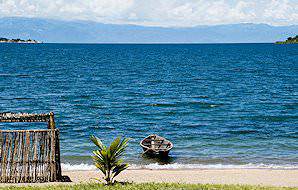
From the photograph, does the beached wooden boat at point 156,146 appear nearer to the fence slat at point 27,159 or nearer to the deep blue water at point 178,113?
the deep blue water at point 178,113

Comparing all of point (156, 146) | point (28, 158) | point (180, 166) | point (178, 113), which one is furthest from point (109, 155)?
point (178, 113)

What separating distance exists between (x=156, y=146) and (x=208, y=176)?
24.0ft

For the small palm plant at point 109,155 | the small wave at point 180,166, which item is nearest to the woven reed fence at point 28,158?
the small palm plant at point 109,155

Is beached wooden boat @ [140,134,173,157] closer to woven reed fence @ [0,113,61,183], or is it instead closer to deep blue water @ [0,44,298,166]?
deep blue water @ [0,44,298,166]

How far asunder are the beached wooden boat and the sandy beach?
11.0ft

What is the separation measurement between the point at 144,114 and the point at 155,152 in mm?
16730

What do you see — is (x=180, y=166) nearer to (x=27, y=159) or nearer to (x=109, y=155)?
(x=109, y=155)

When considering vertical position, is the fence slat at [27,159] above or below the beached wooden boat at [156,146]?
below

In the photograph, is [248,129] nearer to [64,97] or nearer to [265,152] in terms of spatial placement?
[265,152]

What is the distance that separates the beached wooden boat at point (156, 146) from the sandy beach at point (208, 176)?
11.0ft

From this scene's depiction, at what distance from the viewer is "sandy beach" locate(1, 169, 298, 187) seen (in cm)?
2346

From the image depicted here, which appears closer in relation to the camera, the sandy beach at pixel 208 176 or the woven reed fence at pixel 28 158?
the woven reed fence at pixel 28 158

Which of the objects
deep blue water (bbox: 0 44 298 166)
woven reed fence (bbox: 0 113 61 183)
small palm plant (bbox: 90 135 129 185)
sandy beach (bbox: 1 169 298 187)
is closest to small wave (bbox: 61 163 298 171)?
deep blue water (bbox: 0 44 298 166)

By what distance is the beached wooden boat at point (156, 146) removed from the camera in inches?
1196
